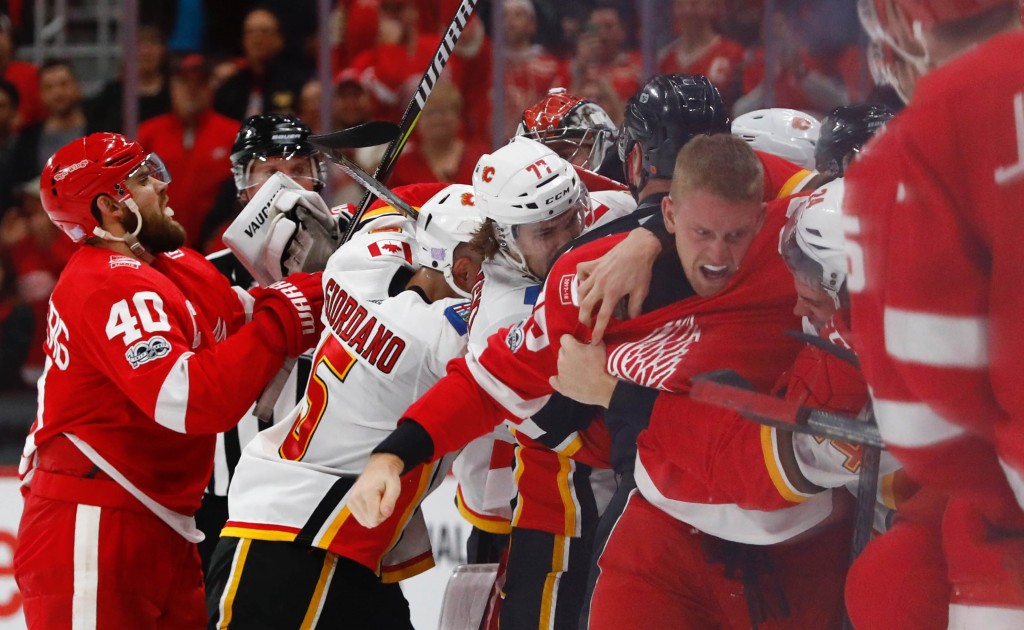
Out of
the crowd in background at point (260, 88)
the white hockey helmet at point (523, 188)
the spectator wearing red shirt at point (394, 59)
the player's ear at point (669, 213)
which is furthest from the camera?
the spectator wearing red shirt at point (394, 59)

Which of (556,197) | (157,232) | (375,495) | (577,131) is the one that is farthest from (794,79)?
(157,232)

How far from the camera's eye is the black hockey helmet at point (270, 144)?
3.04 metres

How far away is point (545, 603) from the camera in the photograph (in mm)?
2309

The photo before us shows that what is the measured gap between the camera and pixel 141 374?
7.84 ft

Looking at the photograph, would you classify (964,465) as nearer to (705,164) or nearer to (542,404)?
(705,164)

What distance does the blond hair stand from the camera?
1702 mm

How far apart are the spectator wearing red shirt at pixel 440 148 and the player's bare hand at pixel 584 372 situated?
51.0 inches

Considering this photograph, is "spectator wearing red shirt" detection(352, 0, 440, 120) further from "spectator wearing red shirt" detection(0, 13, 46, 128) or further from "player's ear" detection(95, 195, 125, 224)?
"player's ear" detection(95, 195, 125, 224)

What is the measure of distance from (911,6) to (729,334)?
70 cm

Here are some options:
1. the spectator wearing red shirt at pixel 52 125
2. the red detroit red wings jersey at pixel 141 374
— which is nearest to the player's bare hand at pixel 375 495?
the red detroit red wings jersey at pixel 141 374

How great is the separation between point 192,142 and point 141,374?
6.39ft

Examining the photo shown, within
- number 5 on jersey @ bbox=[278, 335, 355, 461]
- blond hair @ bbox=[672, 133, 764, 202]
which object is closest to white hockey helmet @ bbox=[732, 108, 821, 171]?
blond hair @ bbox=[672, 133, 764, 202]

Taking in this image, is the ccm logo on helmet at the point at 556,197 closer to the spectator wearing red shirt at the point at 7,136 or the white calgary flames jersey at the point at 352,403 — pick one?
the white calgary flames jersey at the point at 352,403

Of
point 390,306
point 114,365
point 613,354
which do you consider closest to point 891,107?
point 613,354
